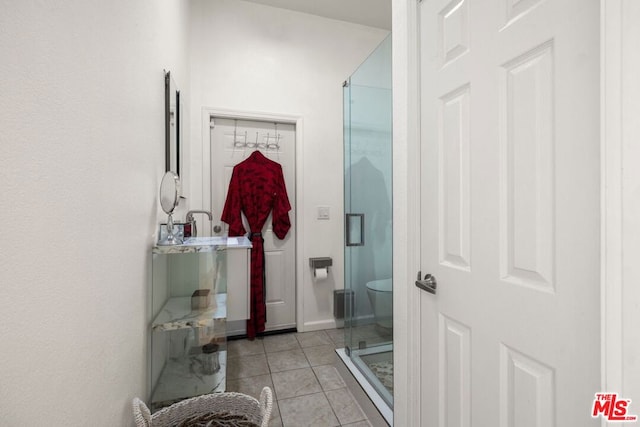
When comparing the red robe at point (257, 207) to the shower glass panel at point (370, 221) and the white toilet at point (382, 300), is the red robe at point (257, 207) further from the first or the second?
the white toilet at point (382, 300)

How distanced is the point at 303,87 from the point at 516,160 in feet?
8.06

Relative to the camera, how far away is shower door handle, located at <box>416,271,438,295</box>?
1.19 metres

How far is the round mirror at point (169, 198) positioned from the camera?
5.08ft

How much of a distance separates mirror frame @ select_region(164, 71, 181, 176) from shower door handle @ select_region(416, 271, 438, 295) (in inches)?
60.5

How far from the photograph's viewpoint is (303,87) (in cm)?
295

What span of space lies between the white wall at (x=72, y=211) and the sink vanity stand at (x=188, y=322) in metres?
0.18

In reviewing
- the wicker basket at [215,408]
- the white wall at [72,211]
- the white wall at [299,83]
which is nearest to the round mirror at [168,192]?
the white wall at [72,211]

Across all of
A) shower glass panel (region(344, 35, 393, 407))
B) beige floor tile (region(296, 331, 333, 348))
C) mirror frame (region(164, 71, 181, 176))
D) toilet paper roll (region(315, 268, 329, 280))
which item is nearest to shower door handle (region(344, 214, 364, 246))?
shower glass panel (region(344, 35, 393, 407))

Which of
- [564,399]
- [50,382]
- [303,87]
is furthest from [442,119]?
[303,87]

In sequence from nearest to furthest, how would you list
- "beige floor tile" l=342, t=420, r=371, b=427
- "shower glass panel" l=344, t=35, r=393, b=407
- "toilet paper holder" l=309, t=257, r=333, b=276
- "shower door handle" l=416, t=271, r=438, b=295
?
"shower door handle" l=416, t=271, r=438, b=295 < "beige floor tile" l=342, t=420, r=371, b=427 < "shower glass panel" l=344, t=35, r=393, b=407 < "toilet paper holder" l=309, t=257, r=333, b=276

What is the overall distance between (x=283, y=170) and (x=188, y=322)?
1815 mm

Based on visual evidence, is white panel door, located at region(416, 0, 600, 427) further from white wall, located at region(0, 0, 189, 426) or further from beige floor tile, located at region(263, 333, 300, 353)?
beige floor tile, located at region(263, 333, 300, 353)

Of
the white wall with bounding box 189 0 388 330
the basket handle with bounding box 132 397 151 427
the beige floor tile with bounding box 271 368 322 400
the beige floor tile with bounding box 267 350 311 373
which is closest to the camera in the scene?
the basket handle with bounding box 132 397 151 427
